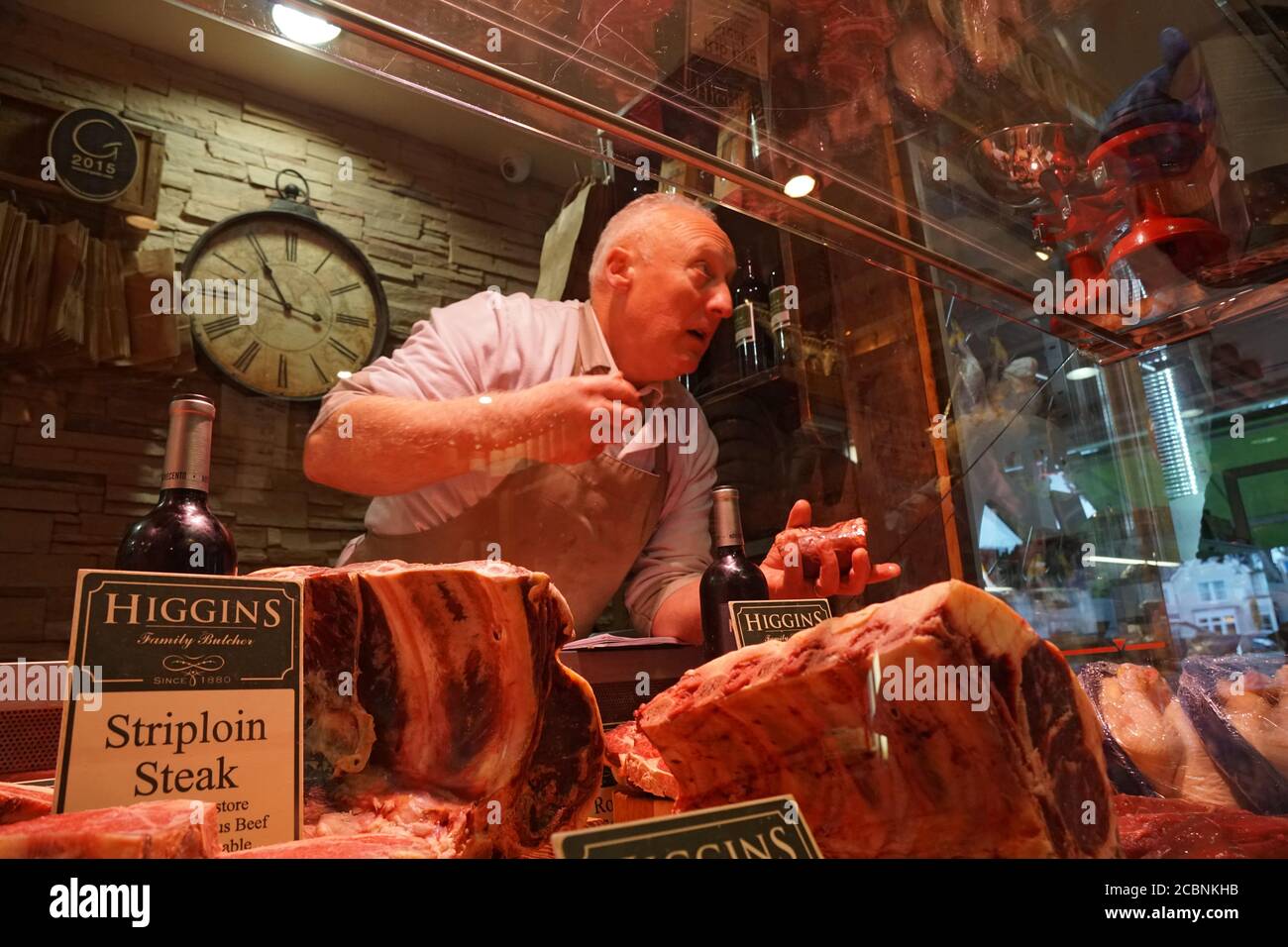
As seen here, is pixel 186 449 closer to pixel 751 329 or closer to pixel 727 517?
pixel 727 517

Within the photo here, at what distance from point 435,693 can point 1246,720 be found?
2.90 ft

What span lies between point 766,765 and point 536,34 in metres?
0.90

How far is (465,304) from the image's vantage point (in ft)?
7.25

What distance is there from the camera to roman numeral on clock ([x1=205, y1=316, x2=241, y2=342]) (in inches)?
90.7

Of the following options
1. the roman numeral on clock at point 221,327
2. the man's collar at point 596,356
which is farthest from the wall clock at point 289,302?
the man's collar at point 596,356

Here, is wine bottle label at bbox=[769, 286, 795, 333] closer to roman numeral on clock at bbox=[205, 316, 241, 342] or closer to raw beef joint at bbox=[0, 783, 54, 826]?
roman numeral on clock at bbox=[205, 316, 241, 342]

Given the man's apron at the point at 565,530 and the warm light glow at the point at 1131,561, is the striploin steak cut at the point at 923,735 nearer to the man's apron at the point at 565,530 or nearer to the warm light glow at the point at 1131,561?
the warm light glow at the point at 1131,561

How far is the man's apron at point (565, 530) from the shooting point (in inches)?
75.5

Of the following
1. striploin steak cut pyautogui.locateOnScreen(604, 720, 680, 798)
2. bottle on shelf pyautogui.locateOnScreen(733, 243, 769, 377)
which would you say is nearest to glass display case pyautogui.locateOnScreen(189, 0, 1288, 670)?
striploin steak cut pyautogui.locateOnScreen(604, 720, 680, 798)

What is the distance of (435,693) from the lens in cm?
84
